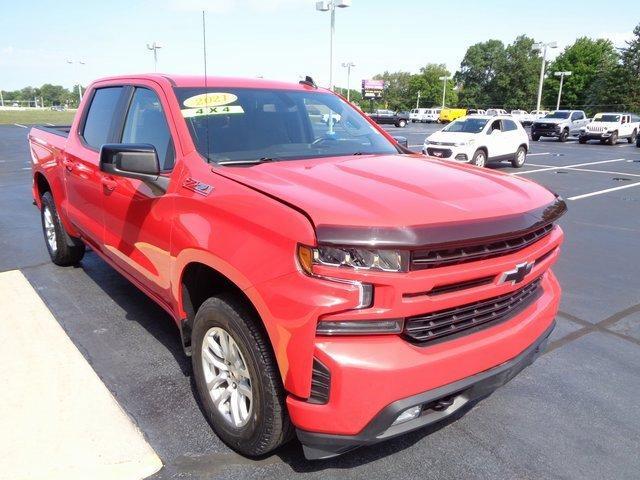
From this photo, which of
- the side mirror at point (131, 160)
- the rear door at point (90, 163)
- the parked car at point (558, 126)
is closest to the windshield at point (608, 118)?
the parked car at point (558, 126)

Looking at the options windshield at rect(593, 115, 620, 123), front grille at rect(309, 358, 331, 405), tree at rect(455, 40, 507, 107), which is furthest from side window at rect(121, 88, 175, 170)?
tree at rect(455, 40, 507, 107)

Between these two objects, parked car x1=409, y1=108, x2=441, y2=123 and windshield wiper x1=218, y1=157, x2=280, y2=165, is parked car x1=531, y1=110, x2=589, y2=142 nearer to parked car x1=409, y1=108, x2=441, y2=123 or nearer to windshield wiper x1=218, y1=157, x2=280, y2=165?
parked car x1=409, y1=108, x2=441, y2=123

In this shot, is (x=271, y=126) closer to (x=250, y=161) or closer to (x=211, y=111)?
(x=211, y=111)

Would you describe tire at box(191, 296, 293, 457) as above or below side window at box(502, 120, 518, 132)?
below

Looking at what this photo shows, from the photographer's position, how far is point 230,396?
2572 mm

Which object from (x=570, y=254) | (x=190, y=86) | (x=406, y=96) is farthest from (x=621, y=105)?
(x=190, y=86)

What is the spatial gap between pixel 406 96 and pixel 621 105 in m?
51.5

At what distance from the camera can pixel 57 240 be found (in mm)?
5219

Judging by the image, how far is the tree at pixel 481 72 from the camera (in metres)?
95.6

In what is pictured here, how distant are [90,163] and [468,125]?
1372cm

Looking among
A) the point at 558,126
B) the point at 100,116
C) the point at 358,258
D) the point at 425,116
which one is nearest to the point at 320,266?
the point at 358,258

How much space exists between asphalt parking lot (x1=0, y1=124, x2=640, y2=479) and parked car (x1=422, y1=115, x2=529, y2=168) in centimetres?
911

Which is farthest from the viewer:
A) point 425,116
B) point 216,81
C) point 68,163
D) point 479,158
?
point 425,116

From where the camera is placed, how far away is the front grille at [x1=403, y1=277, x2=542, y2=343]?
6.80ft
